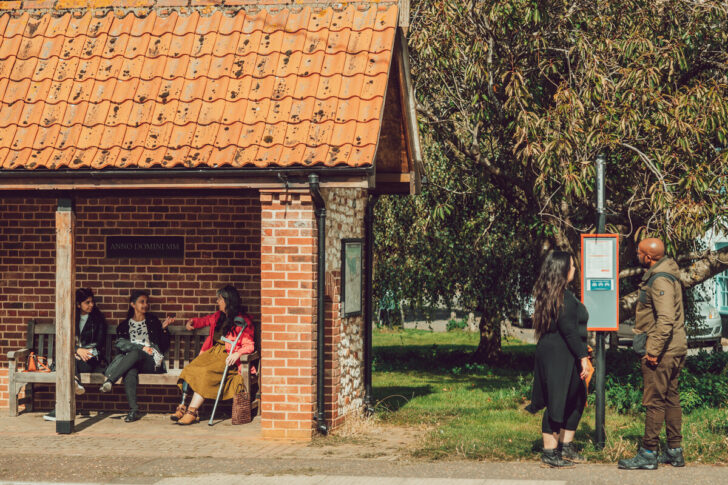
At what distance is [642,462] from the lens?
835cm

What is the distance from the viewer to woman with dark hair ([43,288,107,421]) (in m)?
11.4

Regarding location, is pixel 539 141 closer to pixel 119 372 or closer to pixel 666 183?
pixel 666 183

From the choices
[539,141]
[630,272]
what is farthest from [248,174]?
[630,272]

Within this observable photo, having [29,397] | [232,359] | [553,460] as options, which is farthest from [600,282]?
[29,397]

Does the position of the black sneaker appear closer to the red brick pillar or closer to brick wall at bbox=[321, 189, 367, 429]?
the red brick pillar

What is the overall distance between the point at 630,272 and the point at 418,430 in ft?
15.8

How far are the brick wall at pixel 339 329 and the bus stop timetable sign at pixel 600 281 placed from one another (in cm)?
260

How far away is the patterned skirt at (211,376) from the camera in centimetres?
1092

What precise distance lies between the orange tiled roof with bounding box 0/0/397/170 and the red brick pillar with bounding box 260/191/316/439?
1.84 ft

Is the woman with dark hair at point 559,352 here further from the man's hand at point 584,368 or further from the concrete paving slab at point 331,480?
the concrete paving slab at point 331,480

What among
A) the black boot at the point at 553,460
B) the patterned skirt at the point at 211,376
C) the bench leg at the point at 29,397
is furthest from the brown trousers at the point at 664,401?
the bench leg at the point at 29,397

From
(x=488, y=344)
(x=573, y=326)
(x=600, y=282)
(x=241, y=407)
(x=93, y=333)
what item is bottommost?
(x=241, y=407)

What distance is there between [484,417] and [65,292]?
484 cm

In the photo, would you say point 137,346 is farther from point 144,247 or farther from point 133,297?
point 144,247
